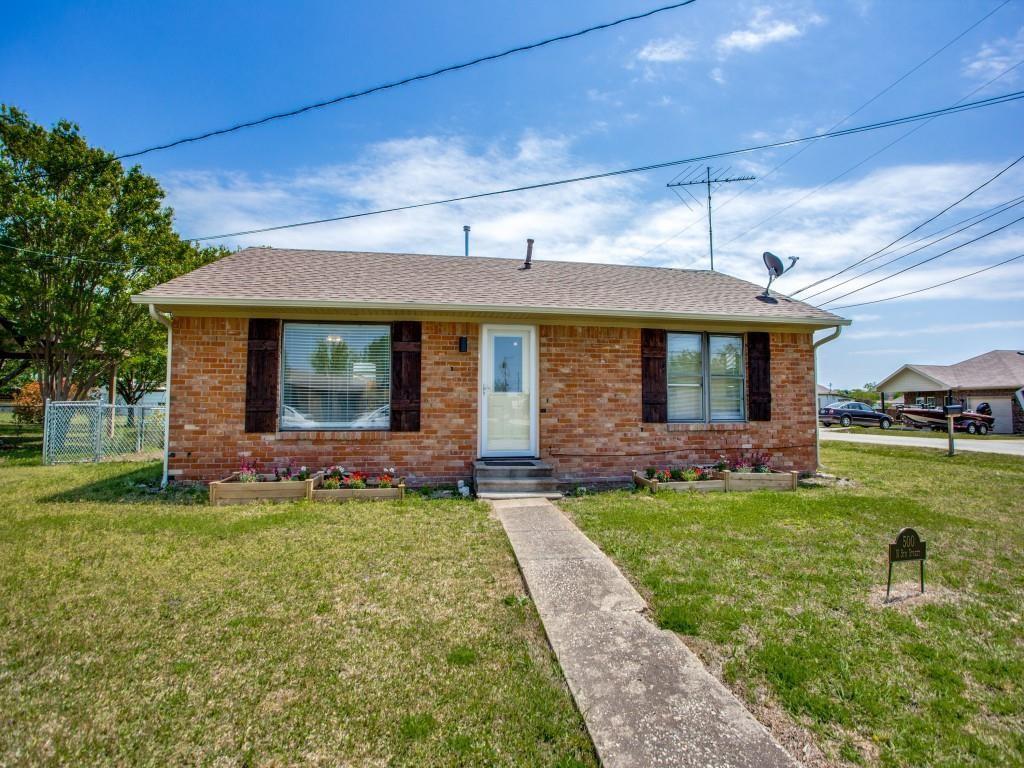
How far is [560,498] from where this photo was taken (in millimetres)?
6934

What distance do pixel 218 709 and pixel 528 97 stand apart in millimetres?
9017

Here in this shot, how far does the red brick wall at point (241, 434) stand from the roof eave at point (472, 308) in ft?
1.53

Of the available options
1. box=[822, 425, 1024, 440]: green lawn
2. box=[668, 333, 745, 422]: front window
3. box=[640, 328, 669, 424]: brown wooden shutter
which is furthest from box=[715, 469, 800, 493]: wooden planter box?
box=[822, 425, 1024, 440]: green lawn

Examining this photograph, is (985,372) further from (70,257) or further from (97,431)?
(70,257)

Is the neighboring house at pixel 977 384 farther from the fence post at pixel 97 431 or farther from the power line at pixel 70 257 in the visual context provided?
the power line at pixel 70 257

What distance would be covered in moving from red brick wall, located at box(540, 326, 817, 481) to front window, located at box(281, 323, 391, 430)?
2.62m

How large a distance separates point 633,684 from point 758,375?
24.6 ft

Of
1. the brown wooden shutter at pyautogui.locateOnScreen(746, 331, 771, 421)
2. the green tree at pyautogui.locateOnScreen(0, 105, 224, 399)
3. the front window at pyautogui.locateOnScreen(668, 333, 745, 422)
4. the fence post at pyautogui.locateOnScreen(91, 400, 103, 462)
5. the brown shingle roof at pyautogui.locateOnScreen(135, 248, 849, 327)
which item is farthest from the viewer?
the green tree at pyautogui.locateOnScreen(0, 105, 224, 399)

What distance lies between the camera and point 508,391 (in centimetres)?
804

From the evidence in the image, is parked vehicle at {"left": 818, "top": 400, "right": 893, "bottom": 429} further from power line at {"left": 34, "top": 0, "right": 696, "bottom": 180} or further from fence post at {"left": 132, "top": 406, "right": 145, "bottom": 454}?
fence post at {"left": 132, "top": 406, "right": 145, "bottom": 454}

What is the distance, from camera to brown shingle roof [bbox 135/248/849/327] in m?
7.44

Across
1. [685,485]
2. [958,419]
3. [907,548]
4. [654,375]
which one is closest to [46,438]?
[654,375]

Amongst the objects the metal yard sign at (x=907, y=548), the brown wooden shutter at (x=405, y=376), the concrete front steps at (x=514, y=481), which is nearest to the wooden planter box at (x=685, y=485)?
the concrete front steps at (x=514, y=481)

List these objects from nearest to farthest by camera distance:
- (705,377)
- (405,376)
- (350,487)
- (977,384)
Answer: (350,487) < (405,376) < (705,377) < (977,384)
